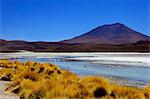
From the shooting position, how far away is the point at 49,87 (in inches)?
365

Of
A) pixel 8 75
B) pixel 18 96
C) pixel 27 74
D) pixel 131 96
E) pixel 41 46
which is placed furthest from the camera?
pixel 41 46

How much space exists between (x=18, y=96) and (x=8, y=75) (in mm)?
5375

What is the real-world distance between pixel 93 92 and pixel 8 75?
6.74 metres

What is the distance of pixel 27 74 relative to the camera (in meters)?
12.7

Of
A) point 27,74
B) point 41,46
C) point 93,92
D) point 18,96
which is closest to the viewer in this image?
point 93,92

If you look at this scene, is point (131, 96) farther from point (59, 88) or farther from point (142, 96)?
point (59, 88)

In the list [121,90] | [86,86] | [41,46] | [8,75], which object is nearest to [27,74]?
[8,75]

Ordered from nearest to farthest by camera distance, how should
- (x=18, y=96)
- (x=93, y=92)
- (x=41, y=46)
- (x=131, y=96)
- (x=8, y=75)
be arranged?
(x=131, y=96) < (x=93, y=92) < (x=18, y=96) < (x=8, y=75) < (x=41, y=46)

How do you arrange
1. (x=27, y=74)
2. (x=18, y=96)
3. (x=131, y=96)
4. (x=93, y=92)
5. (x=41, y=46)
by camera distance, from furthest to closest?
(x=41, y=46) < (x=27, y=74) < (x=18, y=96) < (x=93, y=92) < (x=131, y=96)

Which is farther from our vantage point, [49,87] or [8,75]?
[8,75]

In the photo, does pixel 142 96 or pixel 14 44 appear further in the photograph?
pixel 14 44

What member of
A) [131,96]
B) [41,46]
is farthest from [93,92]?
Result: [41,46]

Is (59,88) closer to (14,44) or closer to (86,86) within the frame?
(86,86)

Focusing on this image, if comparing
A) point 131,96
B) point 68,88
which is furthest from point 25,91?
point 131,96
